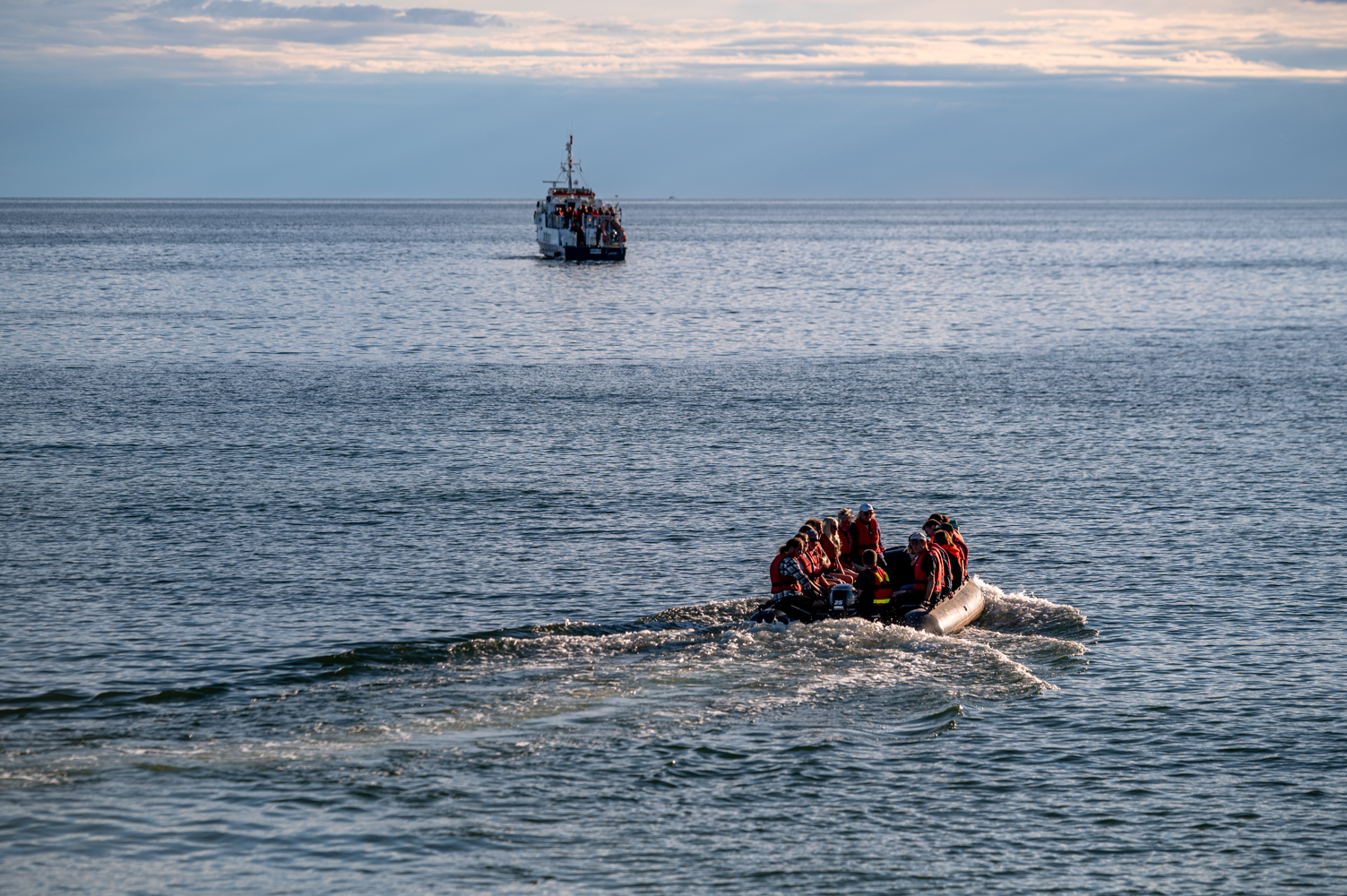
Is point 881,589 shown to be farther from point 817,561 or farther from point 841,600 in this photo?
point 817,561

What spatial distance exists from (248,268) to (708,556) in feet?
317

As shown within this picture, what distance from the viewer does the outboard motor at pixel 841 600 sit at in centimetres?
1948

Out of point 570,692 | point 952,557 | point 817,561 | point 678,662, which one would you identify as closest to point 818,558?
point 817,561

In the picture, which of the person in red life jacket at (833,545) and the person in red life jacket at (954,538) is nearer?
the person in red life jacket at (954,538)

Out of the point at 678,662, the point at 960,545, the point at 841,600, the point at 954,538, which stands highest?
the point at 954,538

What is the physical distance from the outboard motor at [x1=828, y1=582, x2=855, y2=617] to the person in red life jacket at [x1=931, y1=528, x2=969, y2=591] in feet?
5.48

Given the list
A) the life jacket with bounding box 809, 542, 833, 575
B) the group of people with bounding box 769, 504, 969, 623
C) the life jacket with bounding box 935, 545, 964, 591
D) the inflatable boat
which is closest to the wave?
the inflatable boat

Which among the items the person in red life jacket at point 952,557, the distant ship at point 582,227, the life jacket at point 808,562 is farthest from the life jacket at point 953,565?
the distant ship at point 582,227

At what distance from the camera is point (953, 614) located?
19703mm

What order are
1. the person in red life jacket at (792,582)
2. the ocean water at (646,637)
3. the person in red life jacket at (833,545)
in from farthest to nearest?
the person in red life jacket at (833,545)
the person in red life jacket at (792,582)
the ocean water at (646,637)

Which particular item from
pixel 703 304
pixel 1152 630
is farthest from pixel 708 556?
pixel 703 304

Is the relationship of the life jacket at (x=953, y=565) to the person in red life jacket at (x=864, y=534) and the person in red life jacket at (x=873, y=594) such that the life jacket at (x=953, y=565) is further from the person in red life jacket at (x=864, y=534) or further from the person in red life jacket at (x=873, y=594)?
the person in red life jacket at (x=864, y=534)

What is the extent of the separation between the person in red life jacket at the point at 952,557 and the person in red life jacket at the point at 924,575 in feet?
0.92

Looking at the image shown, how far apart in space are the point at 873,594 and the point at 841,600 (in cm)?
61
